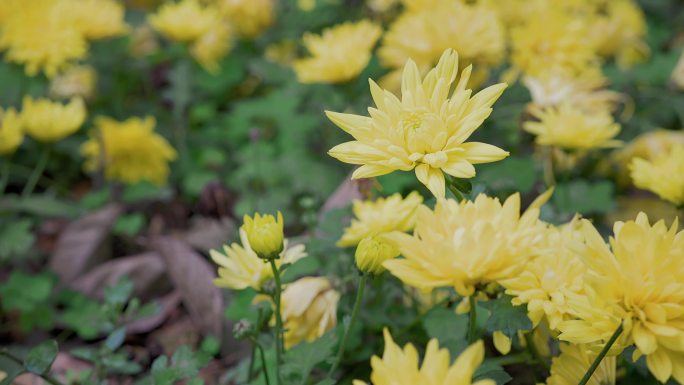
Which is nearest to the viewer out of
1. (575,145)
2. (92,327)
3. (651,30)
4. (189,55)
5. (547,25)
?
(575,145)

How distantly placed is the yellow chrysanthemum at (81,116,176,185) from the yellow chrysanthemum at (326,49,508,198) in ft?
4.37

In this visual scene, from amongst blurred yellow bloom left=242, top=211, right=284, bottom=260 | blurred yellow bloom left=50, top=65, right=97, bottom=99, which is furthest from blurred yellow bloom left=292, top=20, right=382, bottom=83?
blurred yellow bloom left=50, top=65, right=97, bottom=99

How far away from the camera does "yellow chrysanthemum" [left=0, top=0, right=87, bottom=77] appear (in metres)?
1.95

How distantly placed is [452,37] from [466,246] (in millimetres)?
1019

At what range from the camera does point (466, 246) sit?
0.75 metres

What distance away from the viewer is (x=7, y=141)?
1666 millimetres

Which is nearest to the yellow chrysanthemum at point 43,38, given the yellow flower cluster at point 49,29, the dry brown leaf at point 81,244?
the yellow flower cluster at point 49,29

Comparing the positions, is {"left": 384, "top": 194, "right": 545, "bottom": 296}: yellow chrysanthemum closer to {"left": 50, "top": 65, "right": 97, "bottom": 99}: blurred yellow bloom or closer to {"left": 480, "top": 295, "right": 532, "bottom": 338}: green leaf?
{"left": 480, "top": 295, "right": 532, "bottom": 338}: green leaf

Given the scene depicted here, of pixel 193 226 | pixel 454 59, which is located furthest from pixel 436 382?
pixel 193 226

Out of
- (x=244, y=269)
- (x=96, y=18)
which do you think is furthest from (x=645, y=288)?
(x=96, y=18)

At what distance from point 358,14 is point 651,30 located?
1.30 metres

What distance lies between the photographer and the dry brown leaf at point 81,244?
71.7 inches

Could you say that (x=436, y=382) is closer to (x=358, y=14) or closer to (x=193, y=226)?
(x=193, y=226)

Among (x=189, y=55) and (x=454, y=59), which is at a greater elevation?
(x=454, y=59)
